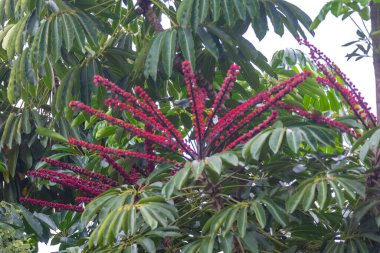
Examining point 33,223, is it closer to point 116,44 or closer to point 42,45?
point 42,45

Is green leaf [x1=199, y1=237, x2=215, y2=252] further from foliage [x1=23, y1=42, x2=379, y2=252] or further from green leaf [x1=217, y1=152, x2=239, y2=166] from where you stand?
green leaf [x1=217, y1=152, x2=239, y2=166]

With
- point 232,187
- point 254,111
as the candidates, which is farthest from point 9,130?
point 254,111

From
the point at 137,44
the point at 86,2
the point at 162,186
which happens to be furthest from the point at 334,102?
the point at 162,186

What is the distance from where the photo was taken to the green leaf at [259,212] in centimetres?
220

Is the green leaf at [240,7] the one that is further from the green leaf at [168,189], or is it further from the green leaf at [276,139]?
the green leaf at [168,189]

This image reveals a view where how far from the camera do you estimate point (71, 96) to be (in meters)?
3.15

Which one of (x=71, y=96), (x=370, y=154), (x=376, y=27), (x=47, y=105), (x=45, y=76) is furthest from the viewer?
(x=47, y=105)

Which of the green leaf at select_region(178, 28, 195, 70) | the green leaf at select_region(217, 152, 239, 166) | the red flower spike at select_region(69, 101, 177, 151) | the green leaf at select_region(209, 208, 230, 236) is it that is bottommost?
the green leaf at select_region(209, 208, 230, 236)

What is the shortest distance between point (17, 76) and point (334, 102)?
54.9 inches

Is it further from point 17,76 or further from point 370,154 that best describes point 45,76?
point 370,154

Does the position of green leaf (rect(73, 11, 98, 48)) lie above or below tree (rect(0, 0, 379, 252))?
above

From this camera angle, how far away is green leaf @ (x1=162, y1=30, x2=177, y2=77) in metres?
2.75

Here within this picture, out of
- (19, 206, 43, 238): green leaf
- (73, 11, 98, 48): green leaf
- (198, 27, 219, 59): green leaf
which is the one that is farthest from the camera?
(19, 206, 43, 238): green leaf

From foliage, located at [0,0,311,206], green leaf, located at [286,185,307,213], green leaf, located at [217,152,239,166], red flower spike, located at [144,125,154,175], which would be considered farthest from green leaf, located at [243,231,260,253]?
foliage, located at [0,0,311,206]
